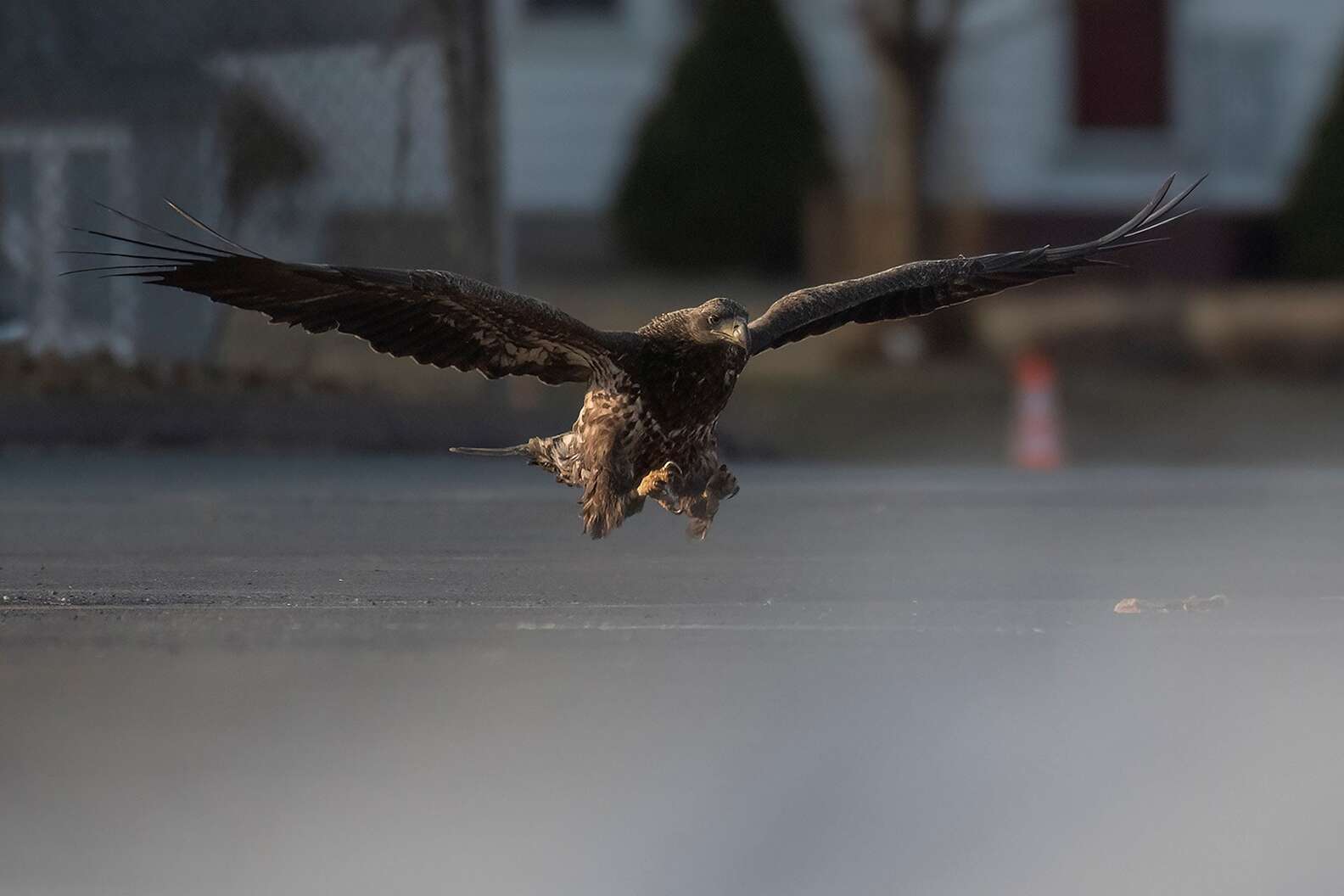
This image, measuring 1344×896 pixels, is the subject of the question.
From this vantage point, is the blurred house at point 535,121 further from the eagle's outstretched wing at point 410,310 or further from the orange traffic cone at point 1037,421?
the eagle's outstretched wing at point 410,310

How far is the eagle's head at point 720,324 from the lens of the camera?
6.54 m

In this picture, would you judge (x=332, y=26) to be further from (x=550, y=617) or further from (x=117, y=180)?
(x=550, y=617)

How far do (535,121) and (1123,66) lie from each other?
6.60 meters

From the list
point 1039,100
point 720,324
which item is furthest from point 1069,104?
point 720,324

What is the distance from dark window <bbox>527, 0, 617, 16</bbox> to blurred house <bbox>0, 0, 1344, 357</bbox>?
0.03 metres

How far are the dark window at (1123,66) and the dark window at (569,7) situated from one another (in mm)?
5244

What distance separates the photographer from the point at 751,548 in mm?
7262

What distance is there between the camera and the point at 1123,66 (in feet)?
77.7

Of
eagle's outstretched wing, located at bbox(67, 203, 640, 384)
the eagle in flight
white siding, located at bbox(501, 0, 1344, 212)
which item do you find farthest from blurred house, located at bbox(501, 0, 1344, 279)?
eagle's outstretched wing, located at bbox(67, 203, 640, 384)

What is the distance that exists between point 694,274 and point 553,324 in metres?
15.1

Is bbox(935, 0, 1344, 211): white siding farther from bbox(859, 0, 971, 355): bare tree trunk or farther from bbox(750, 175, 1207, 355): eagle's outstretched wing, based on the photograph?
bbox(750, 175, 1207, 355): eagle's outstretched wing

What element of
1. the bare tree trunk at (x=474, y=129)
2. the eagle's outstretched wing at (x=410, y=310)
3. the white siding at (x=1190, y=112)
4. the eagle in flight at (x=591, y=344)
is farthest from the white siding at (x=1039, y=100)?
the eagle's outstretched wing at (x=410, y=310)

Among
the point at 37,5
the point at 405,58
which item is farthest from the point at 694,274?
the point at 37,5

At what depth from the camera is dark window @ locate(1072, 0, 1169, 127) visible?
23.5m
